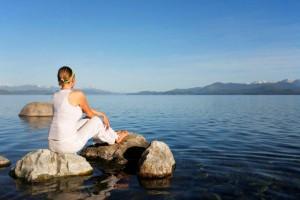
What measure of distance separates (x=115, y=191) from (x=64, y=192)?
1518 mm

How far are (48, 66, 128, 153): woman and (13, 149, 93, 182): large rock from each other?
280 millimetres

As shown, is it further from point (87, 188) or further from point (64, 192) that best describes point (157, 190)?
A: point (64, 192)

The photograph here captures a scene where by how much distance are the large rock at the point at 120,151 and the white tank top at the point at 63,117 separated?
3.27 metres

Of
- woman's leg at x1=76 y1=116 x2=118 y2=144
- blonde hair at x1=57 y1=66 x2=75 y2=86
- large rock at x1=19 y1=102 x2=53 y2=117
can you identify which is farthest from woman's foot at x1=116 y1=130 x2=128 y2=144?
large rock at x1=19 y1=102 x2=53 y2=117

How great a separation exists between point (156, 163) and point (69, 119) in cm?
348

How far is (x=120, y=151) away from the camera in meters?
13.8

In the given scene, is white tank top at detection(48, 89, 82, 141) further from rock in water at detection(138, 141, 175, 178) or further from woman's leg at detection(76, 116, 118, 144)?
rock in water at detection(138, 141, 175, 178)

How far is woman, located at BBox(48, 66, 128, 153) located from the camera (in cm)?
1024

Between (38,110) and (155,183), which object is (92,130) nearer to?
(155,183)

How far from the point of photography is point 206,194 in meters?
9.39

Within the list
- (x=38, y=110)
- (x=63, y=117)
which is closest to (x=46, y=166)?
(x=63, y=117)

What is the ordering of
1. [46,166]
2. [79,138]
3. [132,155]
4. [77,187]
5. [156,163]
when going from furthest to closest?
[132,155] → [156,163] → [79,138] → [46,166] → [77,187]

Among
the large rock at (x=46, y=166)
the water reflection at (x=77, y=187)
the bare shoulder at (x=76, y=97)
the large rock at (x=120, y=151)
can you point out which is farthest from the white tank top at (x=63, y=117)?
the large rock at (x=120, y=151)

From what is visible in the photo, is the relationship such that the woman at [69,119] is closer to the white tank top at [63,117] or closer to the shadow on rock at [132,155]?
the white tank top at [63,117]
